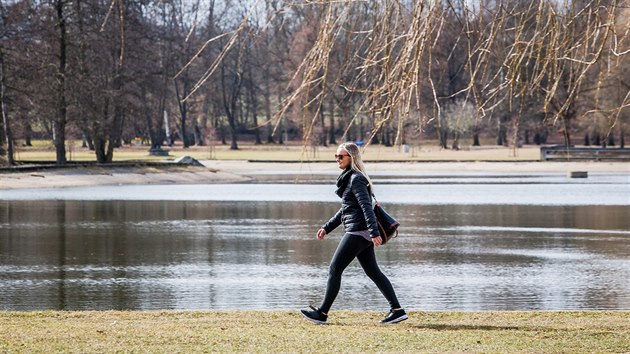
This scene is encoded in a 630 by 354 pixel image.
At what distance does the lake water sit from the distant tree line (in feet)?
7.70

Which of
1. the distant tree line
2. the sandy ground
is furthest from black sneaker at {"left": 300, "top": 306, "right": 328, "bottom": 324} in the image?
the sandy ground

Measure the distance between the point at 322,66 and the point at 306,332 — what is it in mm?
2455

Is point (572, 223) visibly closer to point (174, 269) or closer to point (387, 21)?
point (174, 269)

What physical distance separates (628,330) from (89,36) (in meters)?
49.3

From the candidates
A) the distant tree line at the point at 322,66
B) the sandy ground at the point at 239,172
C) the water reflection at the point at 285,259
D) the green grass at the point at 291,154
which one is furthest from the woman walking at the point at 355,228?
the green grass at the point at 291,154

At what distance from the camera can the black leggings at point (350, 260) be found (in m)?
10.4

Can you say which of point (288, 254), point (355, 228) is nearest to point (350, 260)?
point (355, 228)

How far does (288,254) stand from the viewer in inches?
824

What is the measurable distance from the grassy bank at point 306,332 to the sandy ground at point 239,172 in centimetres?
3172

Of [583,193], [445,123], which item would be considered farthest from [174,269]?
[445,123]

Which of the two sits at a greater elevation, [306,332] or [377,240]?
[377,240]

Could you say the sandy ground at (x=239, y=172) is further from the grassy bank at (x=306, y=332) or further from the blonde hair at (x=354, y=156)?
the blonde hair at (x=354, y=156)

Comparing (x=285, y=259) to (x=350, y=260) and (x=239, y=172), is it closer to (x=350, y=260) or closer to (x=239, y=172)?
(x=350, y=260)

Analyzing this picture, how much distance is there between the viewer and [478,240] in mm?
24156
